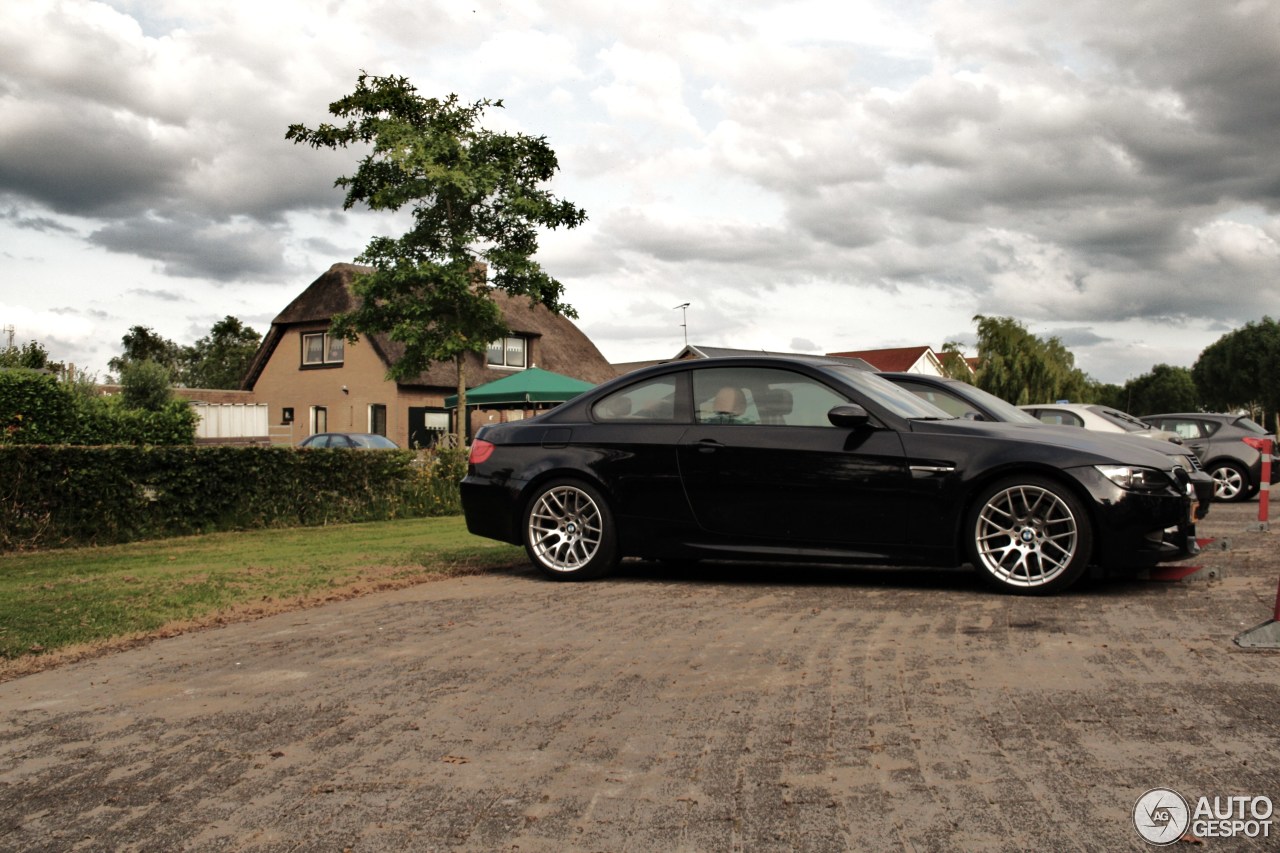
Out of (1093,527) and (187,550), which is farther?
(187,550)

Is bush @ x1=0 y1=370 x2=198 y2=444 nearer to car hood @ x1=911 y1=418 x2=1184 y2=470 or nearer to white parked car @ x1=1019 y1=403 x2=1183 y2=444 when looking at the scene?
white parked car @ x1=1019 y1=403 x2=1183 y2=444

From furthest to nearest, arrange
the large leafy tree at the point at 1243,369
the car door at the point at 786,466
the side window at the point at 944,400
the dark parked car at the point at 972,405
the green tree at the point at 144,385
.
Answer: the large leafy tree at the point at 1243,369
the green tree at the point at 144,385
the side window at the point at 944,400
the dark parked car at the point at 972,405
the car door at the point at 786,466

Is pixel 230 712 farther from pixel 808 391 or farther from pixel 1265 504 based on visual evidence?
pixel 1265 504

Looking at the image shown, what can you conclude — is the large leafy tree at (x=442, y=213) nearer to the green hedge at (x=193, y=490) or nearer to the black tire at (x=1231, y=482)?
the green hedge at (x=193, y=490)

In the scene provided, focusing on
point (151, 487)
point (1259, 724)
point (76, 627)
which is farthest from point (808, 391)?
point (151, 487)

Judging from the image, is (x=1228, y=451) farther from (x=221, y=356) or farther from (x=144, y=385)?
(x=221, y=356)

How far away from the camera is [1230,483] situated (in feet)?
65.3

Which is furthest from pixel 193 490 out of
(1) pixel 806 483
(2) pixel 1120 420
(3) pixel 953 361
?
(3) pixel 953 361

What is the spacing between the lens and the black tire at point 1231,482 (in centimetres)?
1980

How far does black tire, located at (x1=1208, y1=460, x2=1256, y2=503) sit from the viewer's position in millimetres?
19797

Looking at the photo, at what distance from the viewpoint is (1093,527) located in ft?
24.2

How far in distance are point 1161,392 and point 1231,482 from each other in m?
122

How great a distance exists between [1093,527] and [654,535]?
2.99m

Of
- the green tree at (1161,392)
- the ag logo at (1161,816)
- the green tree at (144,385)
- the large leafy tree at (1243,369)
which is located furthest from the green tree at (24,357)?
the green tree at (1161,392)
